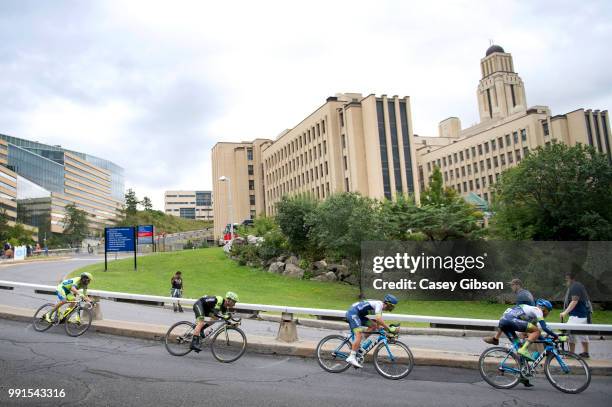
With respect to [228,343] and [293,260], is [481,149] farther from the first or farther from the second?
[228,343]

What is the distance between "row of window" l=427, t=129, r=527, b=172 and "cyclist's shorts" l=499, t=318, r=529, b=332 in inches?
3262

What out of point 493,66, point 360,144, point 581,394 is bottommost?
point 581,394

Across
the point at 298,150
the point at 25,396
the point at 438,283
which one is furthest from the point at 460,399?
the point at 298,150

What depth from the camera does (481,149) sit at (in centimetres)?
9344

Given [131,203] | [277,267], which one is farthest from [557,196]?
[131,203]

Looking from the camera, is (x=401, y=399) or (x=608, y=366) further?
(x=608, y=366)

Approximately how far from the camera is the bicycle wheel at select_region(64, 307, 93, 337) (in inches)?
453

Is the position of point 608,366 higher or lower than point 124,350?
lower

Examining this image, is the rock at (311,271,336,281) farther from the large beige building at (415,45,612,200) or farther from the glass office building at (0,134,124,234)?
the glass office building at (0,134,124,234)

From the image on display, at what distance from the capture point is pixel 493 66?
151m

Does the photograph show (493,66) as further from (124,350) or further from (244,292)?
(124,350)

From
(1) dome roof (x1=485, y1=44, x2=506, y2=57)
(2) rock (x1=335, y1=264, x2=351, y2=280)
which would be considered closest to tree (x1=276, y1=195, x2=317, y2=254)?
(2) rock (x1=335, y1=264, x2=351, y2=280)

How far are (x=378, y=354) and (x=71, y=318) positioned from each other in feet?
24.7

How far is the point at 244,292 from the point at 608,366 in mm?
19675
